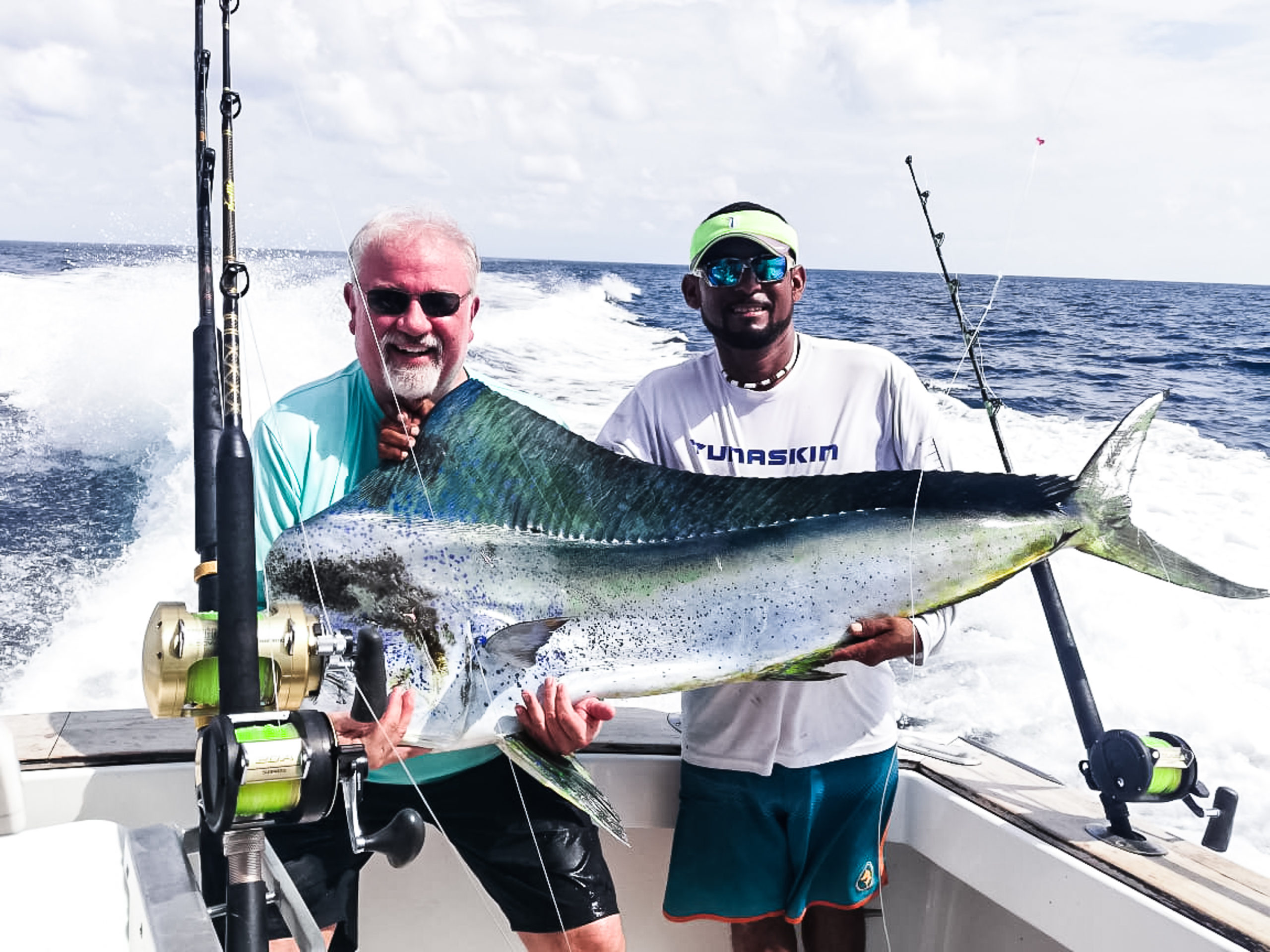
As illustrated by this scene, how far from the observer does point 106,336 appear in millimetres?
9141

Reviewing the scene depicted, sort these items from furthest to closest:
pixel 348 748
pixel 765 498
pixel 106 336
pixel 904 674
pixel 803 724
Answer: pixel 106 336 → pixel 904 674 → pixel 803 724 → pixel 765 498 → pixel 348 748

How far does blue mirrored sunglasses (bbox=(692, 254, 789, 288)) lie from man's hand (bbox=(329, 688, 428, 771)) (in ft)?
2.72

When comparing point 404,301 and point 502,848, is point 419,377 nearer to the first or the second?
point 404,301

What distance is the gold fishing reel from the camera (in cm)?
126

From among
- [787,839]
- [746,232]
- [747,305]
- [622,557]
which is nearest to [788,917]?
[787,839]

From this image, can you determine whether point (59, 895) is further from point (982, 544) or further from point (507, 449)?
point (982, 544)

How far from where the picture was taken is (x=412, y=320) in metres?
1.81

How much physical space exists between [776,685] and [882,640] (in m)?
0.30

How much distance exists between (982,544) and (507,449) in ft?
2.50

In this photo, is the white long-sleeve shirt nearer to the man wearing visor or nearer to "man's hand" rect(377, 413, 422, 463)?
the man wearing visor

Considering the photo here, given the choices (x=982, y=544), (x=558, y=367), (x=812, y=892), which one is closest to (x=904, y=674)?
(x=812, y=892)

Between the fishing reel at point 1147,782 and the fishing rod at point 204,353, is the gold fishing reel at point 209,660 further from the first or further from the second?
the fishing reel at point 1147,782

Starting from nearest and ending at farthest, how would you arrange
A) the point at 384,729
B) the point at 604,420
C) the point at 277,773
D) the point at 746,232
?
the point at 277,773 → the point at 384,729 → the point at 746,232 → the point at 604,420

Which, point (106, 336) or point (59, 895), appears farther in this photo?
point (106, 336)
